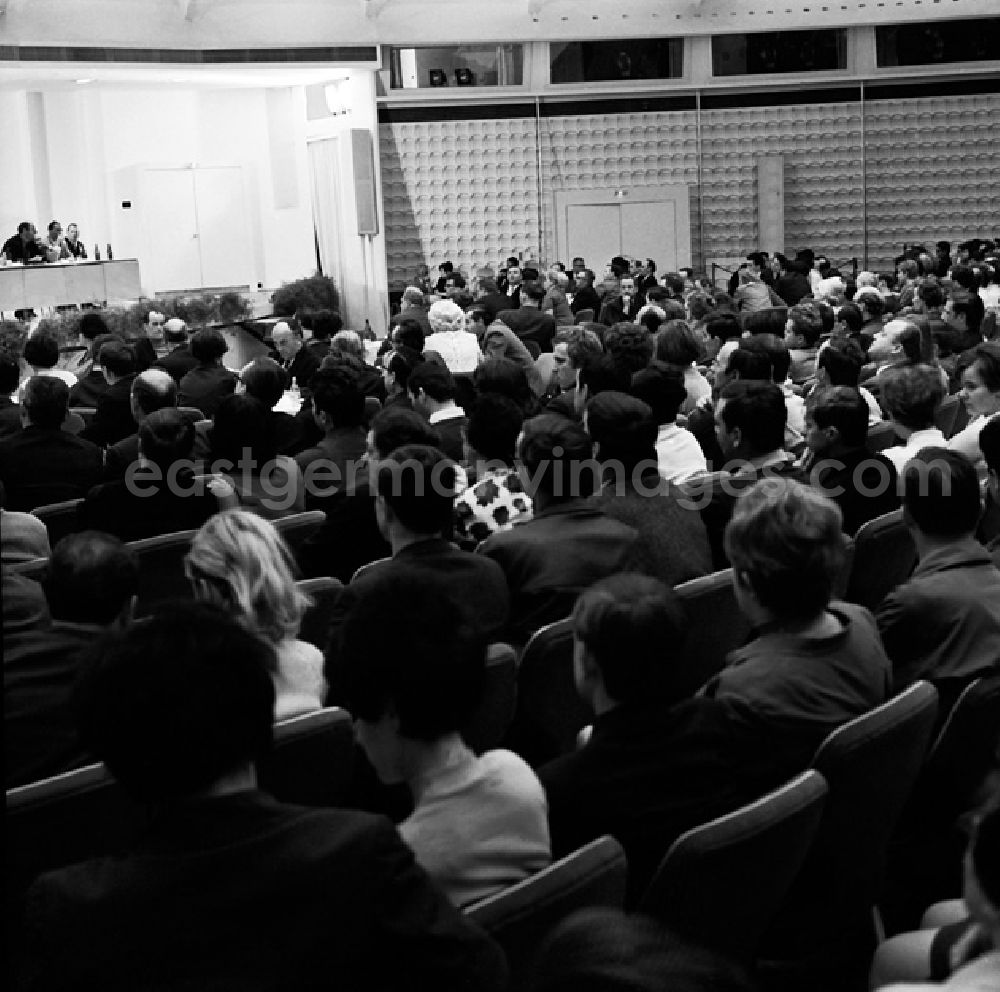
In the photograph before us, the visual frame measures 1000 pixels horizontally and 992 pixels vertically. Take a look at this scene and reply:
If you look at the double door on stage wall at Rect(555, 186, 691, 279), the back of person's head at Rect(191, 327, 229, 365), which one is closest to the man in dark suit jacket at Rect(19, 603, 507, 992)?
the back of person's head at Rect(191, 327, 229, 365)

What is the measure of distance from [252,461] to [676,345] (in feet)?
10.3

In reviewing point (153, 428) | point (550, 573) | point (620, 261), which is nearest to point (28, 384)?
point (153, 428)

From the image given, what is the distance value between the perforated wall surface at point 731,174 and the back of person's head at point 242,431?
48.0 feet

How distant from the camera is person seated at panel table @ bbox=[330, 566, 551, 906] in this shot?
2623mm

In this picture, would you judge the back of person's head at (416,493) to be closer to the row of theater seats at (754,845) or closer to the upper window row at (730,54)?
the row of theater seats at (754,845)

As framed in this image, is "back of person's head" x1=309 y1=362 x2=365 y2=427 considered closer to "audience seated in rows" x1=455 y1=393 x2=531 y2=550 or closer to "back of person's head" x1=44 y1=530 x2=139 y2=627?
"audience seated in rows" x1=455 y1=393 x2=531 y2=550

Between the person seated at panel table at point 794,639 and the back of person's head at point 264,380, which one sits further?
the back of person's head at point 264,380

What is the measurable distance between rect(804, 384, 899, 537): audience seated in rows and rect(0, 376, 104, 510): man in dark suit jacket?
10.8 feet

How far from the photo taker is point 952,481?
13.9 feet

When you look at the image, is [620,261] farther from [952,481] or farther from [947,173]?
[952,481]

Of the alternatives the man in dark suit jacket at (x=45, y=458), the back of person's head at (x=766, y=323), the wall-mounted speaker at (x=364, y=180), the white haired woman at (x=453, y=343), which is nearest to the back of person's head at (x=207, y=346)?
the white haired woman at (x=453, y=343)

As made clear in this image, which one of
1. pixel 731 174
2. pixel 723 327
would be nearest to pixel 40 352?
pixel 723 327

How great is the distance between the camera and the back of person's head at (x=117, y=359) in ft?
29.3

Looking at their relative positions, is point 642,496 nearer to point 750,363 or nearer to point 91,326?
point 750,363
